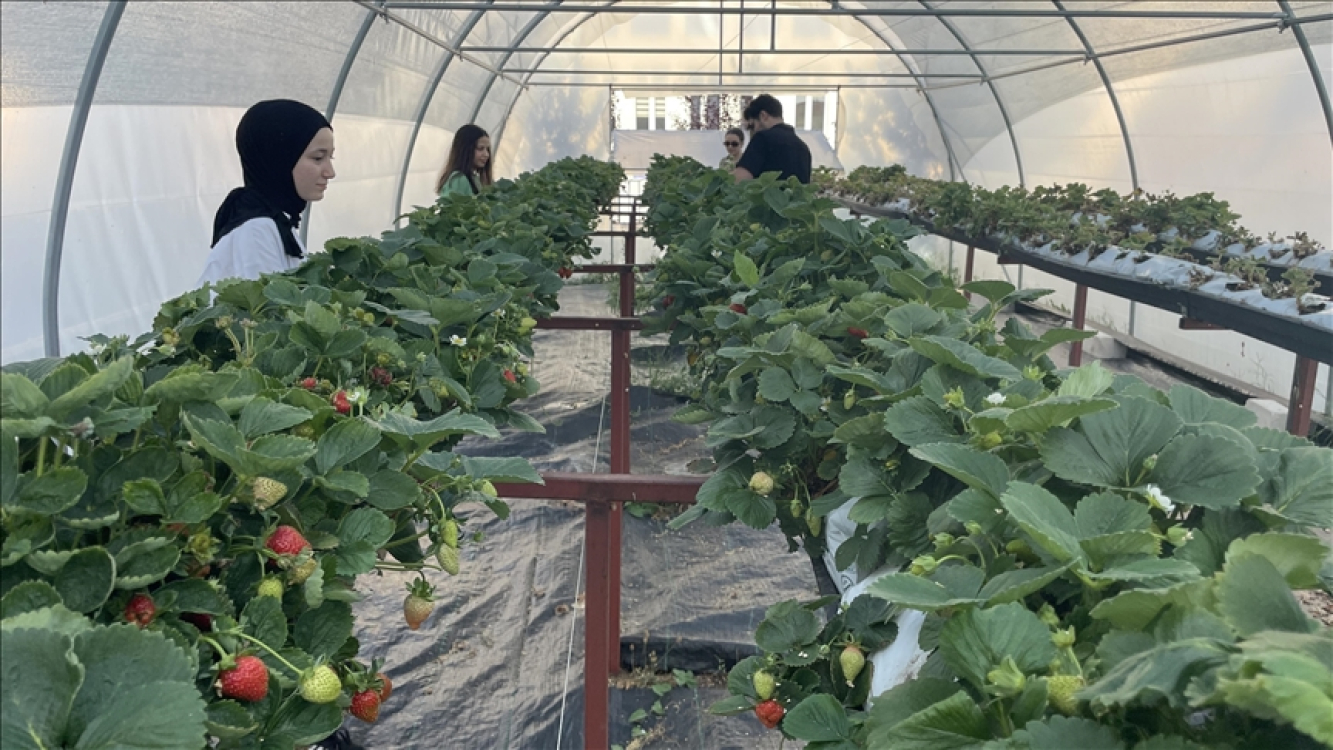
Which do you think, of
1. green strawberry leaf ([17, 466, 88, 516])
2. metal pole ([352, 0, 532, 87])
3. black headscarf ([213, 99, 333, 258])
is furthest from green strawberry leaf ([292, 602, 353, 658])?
metal pole ([352, 0, 532, 87])

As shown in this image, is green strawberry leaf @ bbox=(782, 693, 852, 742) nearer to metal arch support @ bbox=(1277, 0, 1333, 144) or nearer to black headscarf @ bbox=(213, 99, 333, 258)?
black headscarf @ bbox=(213, 99, 333, 258)

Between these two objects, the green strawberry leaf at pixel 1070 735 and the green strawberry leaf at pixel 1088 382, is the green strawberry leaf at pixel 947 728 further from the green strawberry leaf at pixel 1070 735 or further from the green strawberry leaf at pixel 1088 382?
the green strawberry leaf at pixel 1088 382

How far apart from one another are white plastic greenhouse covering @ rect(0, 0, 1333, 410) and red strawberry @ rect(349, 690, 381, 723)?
2.84 metres

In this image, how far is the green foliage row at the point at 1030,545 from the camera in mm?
683

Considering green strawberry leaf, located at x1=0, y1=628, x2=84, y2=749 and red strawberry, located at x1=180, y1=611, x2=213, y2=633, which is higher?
green strawberry leaf, located at x1=0, y1=628, x2=84, y2=749

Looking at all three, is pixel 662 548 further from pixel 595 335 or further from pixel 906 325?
pixel 595 335

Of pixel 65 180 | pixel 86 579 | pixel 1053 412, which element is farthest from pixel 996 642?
pixel 65 180

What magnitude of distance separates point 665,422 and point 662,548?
5.68 feet

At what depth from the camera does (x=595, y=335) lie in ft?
25.1

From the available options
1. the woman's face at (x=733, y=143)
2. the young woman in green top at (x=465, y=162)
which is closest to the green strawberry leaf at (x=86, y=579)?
the young woman in green top at (x=465, y=162)

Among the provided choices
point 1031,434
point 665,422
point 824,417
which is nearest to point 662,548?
point 665,422

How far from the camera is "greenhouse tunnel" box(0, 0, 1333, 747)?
3895mm

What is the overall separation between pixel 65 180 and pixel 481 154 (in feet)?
6.74

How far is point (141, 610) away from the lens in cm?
86
